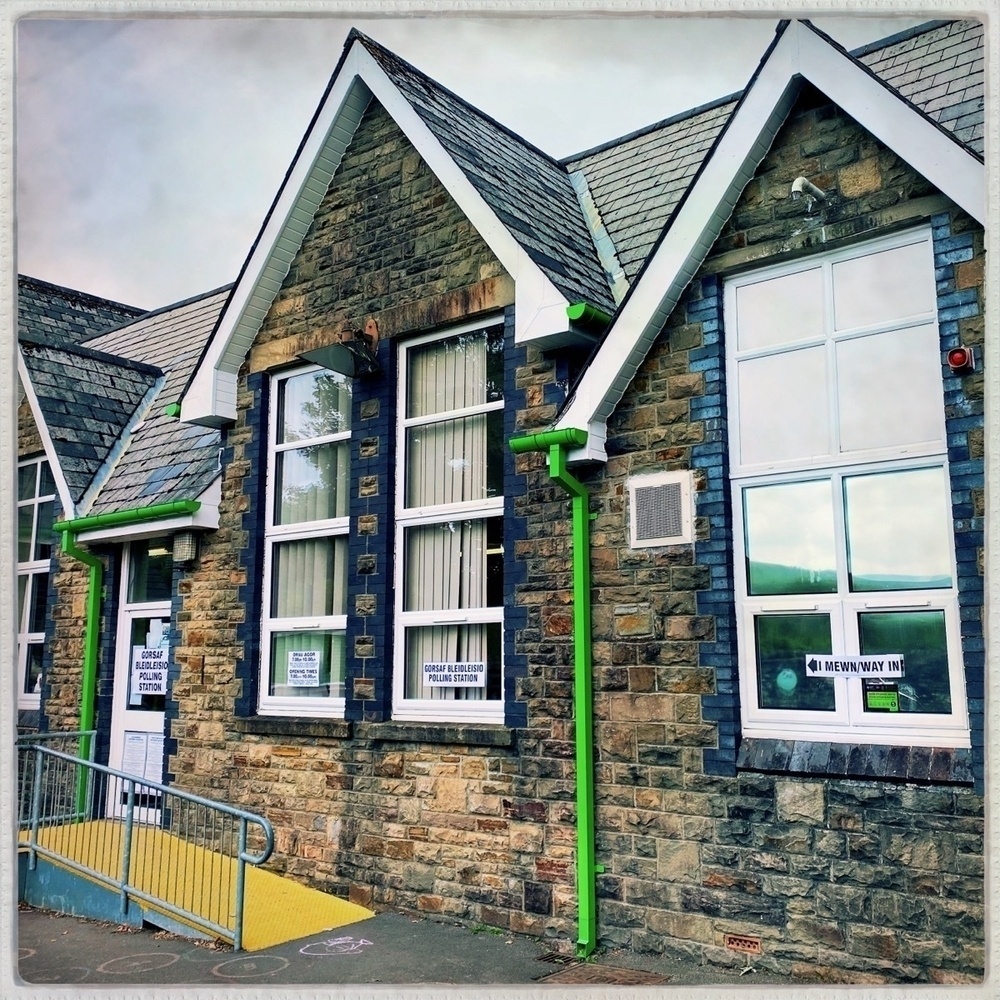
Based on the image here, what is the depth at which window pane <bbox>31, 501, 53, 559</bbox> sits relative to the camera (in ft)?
38.4

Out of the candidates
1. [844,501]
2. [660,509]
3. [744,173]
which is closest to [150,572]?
[660,509]

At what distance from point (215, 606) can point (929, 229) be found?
6.64 metres

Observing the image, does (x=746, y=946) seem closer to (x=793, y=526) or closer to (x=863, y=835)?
(x=863, y=835)

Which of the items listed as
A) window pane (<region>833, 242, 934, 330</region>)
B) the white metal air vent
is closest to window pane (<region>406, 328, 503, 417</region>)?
the white metal air vent

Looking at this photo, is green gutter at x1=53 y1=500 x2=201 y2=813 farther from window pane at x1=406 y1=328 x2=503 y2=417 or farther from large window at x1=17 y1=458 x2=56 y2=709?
window pane at x1=406 y1=328 x2=503 y2=417

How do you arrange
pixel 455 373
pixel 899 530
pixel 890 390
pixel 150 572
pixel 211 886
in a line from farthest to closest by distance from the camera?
1. pixel 150 572
2. pixel 455 373
3. pixel 211 886
4. pixel 890 390
5. pixel 899 530

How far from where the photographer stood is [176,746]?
31.4ft

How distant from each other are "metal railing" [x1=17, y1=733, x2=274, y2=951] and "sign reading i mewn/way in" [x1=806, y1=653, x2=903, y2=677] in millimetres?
3548

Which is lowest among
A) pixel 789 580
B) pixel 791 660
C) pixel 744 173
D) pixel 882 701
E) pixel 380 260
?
pixel 882 701

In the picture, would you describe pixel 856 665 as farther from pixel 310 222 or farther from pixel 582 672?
pixel 310 222

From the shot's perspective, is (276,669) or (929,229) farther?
(276,669)

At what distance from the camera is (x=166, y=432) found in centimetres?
A: 1155

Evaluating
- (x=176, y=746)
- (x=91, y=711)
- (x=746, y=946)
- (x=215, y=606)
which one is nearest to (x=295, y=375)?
(x=215, y=606)

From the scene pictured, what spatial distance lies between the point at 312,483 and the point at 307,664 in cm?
156
